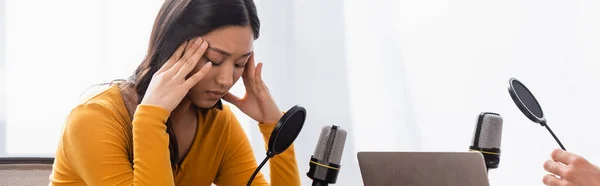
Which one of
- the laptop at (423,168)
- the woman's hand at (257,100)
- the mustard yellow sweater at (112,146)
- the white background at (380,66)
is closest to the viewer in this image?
the laptop at (423,168)

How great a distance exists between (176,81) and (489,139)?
2.05 ft

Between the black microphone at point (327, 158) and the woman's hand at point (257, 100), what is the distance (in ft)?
1.33

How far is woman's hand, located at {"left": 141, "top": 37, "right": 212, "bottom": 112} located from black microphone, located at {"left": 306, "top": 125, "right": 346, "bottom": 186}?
0.96ft

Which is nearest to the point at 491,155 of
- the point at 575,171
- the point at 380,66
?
the point at 575,171

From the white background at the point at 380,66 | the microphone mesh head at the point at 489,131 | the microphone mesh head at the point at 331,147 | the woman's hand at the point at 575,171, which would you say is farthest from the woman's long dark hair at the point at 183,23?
the white background at the point at 380,66

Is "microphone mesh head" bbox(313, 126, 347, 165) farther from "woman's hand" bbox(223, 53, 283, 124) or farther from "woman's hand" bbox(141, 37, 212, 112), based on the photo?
"woman's hand" bbox(223, 53, 283, 124)

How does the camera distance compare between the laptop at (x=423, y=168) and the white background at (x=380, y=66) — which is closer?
the laptop at (x=423, y=168)

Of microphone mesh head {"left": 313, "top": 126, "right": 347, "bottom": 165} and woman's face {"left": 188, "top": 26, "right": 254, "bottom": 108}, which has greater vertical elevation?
woman's face {"left": 188, "top": 26, "right": 254, "bottom": 108}

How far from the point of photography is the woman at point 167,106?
1.35 m

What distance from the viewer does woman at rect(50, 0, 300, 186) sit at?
1.35 metres

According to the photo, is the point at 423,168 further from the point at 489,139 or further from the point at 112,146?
the point at 112,146

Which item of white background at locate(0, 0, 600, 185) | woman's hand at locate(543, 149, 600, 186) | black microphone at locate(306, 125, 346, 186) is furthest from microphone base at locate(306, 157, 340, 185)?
white background at locate(0, 0, 600, 185)

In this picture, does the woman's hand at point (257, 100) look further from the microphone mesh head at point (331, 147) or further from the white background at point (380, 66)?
the white background at point (380, 66)

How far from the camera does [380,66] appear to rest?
2578 millimetres
